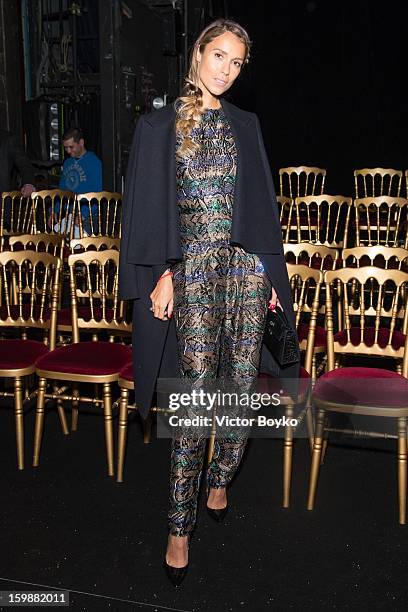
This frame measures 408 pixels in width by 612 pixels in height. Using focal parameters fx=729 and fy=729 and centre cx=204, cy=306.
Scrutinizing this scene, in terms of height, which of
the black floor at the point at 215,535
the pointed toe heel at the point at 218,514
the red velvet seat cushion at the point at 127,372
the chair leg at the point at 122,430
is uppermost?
the red velvet seat cushion at the point at 127,372

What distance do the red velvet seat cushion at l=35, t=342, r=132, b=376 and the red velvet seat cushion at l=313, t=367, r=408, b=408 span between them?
0.80 m

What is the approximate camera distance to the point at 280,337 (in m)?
2.27

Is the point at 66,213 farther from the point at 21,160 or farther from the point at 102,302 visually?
the point at 102,302

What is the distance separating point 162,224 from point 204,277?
19cm

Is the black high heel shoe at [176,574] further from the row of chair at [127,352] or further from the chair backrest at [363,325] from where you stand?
the chair backrest at [363,325]

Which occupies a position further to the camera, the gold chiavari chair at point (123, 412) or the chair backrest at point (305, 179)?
the chair backrest at point (305, 179)

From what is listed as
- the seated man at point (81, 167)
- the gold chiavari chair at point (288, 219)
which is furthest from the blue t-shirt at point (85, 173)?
the gold chiavari chair at point (288, 219)

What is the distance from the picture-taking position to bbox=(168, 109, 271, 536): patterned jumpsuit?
6.79ft

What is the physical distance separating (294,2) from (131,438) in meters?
5.79

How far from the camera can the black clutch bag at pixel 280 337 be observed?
7.45 ft

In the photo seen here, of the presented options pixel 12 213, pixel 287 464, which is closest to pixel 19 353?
pixel 287 464

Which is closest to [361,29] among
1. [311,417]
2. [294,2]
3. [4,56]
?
[294,2]

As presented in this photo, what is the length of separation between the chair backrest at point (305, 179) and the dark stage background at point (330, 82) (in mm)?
144

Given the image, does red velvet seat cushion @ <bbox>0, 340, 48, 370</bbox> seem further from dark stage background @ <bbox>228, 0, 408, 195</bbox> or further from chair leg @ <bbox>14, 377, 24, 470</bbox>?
dark stage background @ <bbox>228, 0, 408, 195</bbox>
